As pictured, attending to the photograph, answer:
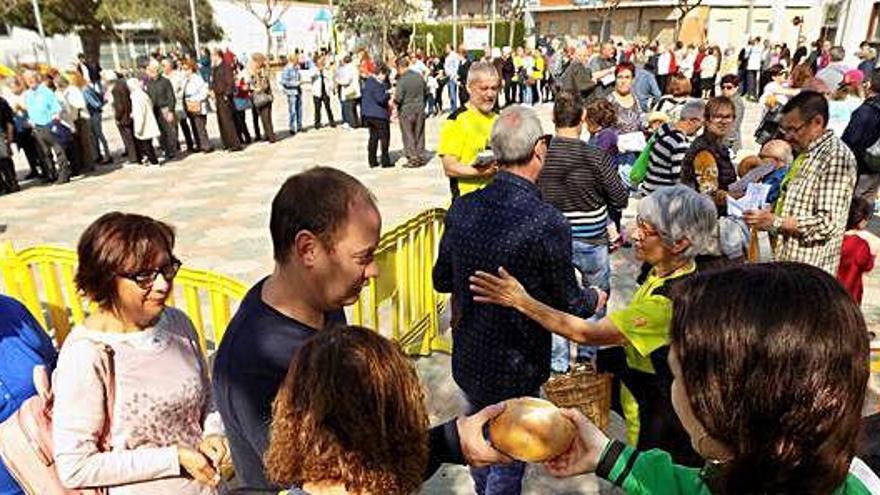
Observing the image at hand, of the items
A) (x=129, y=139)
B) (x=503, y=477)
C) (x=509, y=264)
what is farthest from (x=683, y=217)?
(x=129, y=139)

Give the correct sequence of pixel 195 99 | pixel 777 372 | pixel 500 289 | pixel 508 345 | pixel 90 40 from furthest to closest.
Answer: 1. pixel 90 40
2. pixel 195 99
3. pixel 508 345
4. pixel 500 289
5. pixel 777 372

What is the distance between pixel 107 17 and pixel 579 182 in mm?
42834

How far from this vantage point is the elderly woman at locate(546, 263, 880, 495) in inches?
40.4

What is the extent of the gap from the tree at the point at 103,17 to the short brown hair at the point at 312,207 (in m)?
38.8

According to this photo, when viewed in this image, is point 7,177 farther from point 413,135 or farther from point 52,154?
point 413,135

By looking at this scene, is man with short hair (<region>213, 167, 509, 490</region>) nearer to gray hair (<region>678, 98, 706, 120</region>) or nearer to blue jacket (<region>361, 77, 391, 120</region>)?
gray hair (<region>678, 98, 706, 120</region>)

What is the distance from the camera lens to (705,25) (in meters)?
49.7

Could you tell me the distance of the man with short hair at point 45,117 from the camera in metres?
10.2

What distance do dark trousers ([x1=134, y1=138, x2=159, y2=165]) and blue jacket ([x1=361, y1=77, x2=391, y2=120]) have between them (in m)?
4.60

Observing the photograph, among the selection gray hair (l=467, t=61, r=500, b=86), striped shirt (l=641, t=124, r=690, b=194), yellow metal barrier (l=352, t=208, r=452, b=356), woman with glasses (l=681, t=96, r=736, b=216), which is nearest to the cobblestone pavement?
yellow metal barrier (l=352, t=208, r=452, b=356)

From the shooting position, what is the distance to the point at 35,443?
1.83m

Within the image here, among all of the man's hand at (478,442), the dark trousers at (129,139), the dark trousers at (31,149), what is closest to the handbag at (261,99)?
the dark trousers at (129,139)

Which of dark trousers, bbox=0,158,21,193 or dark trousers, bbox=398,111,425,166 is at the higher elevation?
dark trousers, bbox=398,111,425,166

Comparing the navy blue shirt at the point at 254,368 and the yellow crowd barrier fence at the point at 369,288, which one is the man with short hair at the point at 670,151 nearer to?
the yellow crowd barrier fence at the point at 369,288
